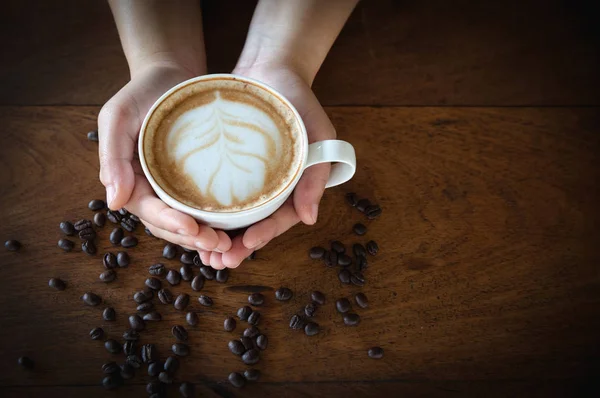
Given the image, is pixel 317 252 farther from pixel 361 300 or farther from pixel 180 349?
pixel 180 349

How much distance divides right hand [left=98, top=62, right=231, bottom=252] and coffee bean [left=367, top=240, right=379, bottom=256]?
0.41 metres

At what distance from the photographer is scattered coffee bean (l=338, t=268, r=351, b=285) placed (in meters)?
1.28

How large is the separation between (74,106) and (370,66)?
857 millimetres

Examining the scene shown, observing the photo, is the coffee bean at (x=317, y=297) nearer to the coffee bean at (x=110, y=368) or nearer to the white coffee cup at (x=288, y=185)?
the white coffee cup at (x=288, y=185)

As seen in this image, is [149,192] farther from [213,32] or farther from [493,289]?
[493,289]

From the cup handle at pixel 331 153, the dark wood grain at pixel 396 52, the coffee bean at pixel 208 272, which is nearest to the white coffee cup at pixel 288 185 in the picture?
the cup handle at pixel 331 153

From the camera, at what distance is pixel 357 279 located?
1277 millimetres

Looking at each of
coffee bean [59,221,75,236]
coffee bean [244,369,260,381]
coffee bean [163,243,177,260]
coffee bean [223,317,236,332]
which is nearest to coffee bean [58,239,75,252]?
coffee bean [59,221,75,236]

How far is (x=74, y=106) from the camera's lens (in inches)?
54.7

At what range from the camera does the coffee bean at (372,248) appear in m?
1.31

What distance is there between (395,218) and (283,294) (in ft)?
1.21

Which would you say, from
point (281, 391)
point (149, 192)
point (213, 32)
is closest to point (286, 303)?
point (281, 391)

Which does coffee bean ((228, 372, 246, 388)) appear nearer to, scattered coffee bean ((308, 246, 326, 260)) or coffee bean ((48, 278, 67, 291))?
scattered coffee bean ((308, 246, 326, 260))

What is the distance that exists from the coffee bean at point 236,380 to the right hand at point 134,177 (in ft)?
1.10
